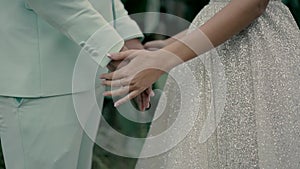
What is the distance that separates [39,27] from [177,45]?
0.82 ft

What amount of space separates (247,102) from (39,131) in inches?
14.9

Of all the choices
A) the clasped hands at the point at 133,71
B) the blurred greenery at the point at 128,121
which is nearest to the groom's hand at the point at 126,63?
the clasped hands at the point at 133,71

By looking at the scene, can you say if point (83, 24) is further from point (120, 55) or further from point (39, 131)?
point (39, 131)

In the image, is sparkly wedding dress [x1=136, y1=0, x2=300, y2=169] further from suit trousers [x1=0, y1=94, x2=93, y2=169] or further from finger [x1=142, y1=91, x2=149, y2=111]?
suit trousers [x1=0, y1=94, x2=93, y2=169]

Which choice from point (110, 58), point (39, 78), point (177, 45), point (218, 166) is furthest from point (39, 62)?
point (218, 166)

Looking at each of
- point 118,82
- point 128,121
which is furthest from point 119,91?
point 128,121

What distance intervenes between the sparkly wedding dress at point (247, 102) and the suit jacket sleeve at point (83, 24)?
0.16 metres

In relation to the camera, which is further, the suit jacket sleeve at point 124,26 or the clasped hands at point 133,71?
the suit jacket sleeve at point 124,26

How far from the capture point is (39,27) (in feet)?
3.91

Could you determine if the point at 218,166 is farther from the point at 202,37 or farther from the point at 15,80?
the point at 15,80

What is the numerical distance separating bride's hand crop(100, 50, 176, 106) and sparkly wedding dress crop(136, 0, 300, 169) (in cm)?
10

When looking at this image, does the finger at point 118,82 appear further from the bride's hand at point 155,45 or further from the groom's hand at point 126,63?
the bride's hand at point 155,45

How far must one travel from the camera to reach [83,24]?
1194mm

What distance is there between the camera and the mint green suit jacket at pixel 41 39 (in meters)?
1.18
